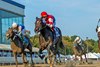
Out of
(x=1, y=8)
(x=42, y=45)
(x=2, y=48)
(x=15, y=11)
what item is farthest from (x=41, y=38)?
(x=15, y=11)

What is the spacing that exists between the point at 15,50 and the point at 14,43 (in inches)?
19.3

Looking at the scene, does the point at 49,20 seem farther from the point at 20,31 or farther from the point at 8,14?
the point at 8,14

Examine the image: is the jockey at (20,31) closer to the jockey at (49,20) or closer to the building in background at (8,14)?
the jockey at (49,20)

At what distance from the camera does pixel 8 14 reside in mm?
76062

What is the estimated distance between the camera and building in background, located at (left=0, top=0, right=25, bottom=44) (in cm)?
7252

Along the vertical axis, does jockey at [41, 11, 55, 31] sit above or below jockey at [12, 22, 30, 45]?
above

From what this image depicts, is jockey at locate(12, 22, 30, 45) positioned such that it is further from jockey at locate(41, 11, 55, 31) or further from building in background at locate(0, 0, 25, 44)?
building in background at locate(0, 0, 25, 44)

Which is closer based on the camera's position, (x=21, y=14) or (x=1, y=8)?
(x=1, y=8)

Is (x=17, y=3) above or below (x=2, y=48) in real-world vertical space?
above

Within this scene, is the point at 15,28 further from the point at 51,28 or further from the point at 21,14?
the point at 21,14

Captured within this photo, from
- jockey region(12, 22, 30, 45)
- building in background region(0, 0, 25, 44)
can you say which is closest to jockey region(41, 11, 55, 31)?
jockey region(12, 22, 30, 45)

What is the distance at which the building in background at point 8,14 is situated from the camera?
238 feet

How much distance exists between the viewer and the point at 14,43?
22.4 metres

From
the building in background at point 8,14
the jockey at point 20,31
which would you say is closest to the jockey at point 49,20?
the jockey at point 20,31
